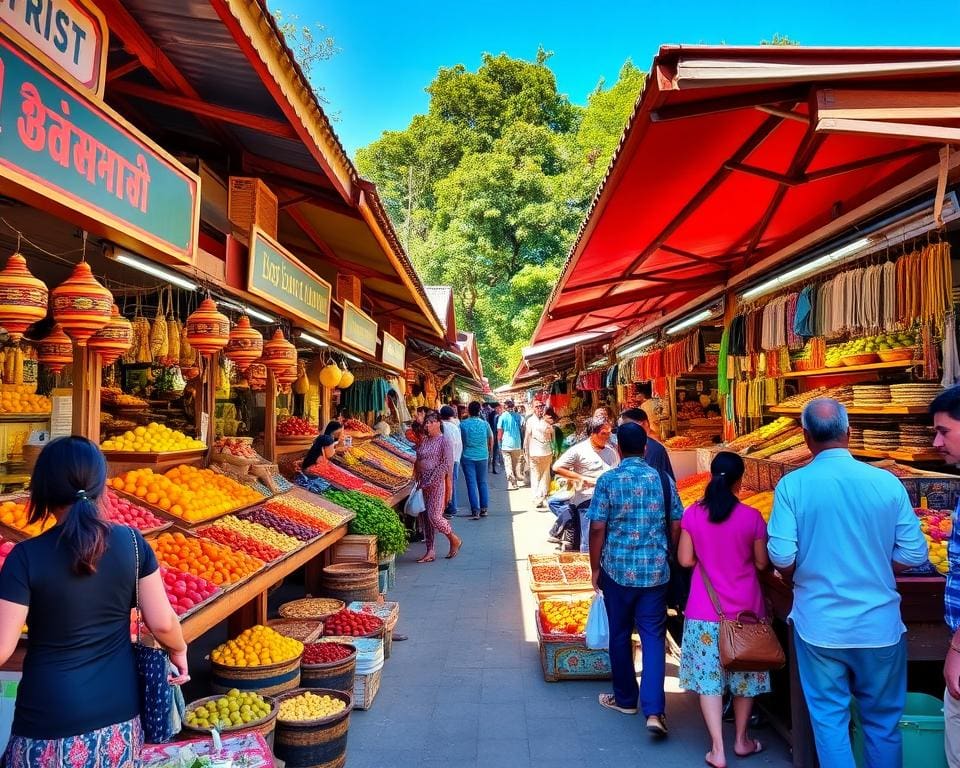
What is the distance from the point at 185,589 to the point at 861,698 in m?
3.43

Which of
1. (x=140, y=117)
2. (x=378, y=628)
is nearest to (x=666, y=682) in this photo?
(x=378, y=628)

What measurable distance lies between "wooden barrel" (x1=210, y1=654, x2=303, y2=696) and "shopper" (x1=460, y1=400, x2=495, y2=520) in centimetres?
835

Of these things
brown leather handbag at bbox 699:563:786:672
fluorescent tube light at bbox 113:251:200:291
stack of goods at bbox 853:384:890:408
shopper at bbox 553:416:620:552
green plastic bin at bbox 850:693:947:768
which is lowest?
green plastic bin at bbox 850:693:947:768

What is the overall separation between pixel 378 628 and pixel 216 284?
2750 mm

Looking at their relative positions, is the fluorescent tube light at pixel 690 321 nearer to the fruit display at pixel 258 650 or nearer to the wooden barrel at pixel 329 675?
the wooden barrel at pixel 329 675

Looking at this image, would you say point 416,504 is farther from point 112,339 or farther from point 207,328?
point 112,339

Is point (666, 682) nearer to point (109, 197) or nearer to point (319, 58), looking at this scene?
point (109, 197)

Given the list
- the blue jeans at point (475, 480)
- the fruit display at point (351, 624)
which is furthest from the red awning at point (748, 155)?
the blue jeans at point (475, 480)

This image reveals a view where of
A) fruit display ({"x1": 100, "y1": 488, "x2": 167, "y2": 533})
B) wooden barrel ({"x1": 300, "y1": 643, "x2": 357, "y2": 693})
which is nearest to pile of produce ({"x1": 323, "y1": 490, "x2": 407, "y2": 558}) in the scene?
fruit display ({"x1": 100, "y1": 488, "x2": 167, "y2": 533})

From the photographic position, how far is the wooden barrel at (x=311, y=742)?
3.67m

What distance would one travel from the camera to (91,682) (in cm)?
233

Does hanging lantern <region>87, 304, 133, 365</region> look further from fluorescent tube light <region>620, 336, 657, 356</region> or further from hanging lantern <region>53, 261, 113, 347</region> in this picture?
fluorescent tube light <region>620, 336, 657, 356</region>

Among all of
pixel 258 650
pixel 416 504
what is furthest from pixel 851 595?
pixel 416 504

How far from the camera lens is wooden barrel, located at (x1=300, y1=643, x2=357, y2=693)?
435 centimetres
